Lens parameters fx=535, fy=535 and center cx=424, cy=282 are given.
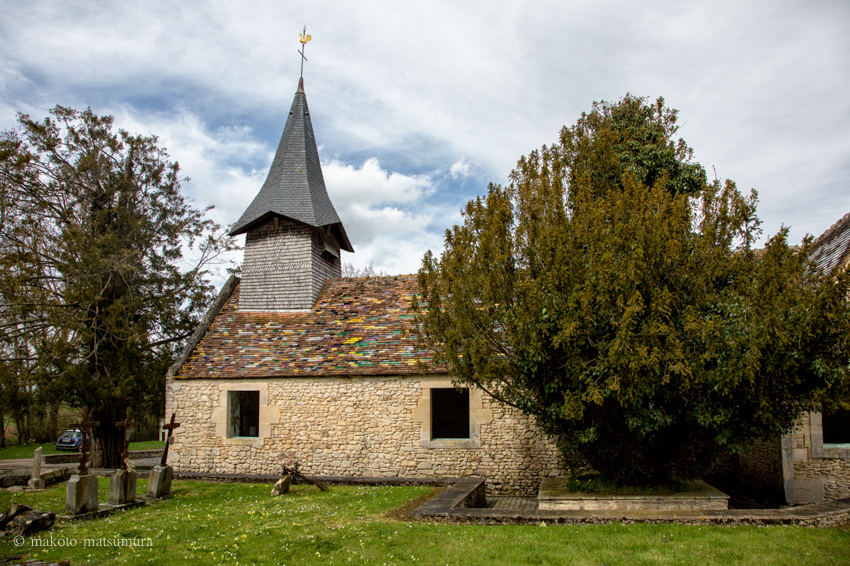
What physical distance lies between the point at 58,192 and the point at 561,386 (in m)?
14.6

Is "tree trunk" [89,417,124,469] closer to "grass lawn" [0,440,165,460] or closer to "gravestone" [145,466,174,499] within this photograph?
"gravestone" [145,466,174,499]

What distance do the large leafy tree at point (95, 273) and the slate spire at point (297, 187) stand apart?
1802 millimetres

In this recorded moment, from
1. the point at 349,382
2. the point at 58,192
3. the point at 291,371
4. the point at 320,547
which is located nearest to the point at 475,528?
the point at 320,547

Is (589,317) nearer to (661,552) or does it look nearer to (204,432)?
(661,552)

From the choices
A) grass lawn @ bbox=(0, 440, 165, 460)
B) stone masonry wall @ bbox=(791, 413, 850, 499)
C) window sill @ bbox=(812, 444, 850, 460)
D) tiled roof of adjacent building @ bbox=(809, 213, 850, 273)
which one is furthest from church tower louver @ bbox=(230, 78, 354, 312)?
grass lawn @ bbox=(0, 440, 165, 460)

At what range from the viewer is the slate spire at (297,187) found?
15.9 metres

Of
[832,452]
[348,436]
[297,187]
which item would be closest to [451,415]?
[348,436]

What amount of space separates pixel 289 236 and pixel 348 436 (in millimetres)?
6471

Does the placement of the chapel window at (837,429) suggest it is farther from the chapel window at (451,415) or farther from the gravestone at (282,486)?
the gravestone at (282,486)

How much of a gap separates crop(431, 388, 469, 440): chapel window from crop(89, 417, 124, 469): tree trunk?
30.3ft

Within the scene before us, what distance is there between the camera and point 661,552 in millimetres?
5949

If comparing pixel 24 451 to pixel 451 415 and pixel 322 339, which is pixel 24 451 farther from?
pixel 451 415

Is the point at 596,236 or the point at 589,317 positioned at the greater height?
the point at 596,236

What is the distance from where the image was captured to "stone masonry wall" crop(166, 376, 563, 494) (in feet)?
37.2
